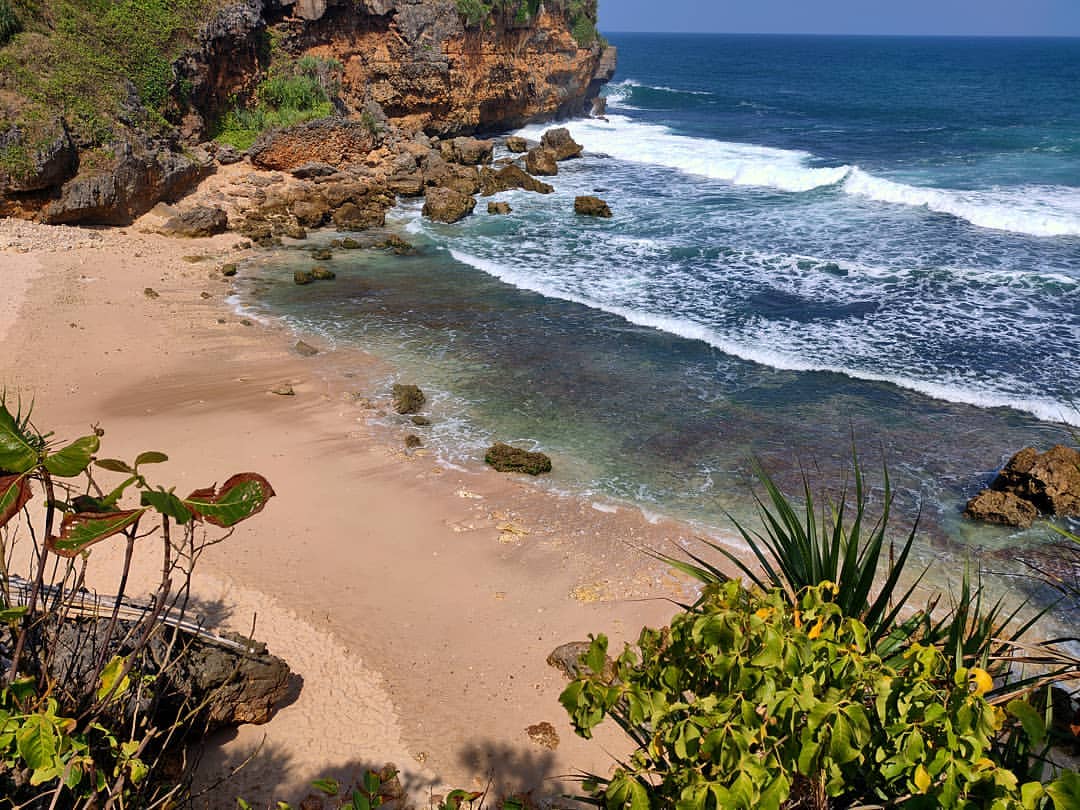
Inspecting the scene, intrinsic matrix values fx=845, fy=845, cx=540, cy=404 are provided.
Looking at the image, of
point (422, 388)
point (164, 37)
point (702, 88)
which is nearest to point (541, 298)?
point (422, 388)

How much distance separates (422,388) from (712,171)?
23.4m

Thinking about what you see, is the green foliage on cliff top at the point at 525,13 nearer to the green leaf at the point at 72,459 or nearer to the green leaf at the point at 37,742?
the green leaf at the point at 72,459

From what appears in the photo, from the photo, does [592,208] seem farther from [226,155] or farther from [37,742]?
[37,742]

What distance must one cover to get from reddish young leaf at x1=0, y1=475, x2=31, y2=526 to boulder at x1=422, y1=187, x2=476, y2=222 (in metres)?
23.7

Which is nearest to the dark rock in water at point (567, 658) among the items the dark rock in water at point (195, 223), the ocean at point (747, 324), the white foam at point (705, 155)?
the ocean at point (747, 324)

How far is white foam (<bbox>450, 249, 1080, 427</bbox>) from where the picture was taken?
560 inches

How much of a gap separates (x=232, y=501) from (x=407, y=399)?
422 inches

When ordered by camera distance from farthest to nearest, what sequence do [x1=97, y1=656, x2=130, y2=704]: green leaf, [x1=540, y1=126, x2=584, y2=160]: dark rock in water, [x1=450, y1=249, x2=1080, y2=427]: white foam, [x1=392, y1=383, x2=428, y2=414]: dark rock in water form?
[x1=540, y1=126, x2=584, y2=160]: dark rock in water → [x1=450, y1=249, x2=1080, y2=427]: white foam → [x1=392, y1=383, x2=428, y2=414]: dark rock in water → [x1=97, y1=656, x2=130, y2=704]: green leaf

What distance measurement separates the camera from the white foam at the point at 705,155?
32594 mm

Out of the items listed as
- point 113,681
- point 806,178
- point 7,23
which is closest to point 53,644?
point 113,681

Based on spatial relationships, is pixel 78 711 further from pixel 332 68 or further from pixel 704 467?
pixel 332 68

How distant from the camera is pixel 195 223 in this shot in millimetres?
22906

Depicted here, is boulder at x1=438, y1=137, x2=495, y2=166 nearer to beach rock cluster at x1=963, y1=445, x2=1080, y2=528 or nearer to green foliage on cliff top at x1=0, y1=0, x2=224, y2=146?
green foliage on cliff top at x1=0, y1=0, x2=224, y2=146

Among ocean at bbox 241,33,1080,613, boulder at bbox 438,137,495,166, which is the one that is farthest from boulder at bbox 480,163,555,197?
boulder at bbox 438,137,495,166
